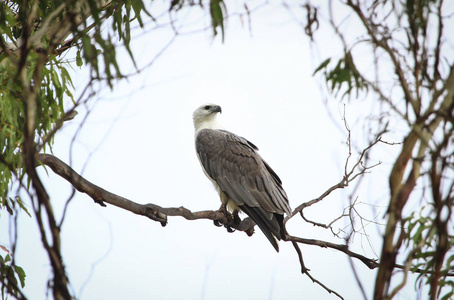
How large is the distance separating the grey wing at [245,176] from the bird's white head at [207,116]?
241 mm

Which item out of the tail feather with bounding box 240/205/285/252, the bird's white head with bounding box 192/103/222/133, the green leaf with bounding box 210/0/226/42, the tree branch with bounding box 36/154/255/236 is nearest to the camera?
the green leaf with bounding box 210/0/226/42

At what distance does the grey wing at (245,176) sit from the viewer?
15.0 ft

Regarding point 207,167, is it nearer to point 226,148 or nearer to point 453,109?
point 226,148

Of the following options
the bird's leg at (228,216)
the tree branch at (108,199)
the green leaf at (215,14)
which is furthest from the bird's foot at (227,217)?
the green leaf at (215,14)

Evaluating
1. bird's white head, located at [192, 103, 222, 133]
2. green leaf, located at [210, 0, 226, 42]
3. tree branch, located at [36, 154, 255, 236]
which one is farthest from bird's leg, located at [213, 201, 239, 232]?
green leaf, located at [210, 0, 226, 42]

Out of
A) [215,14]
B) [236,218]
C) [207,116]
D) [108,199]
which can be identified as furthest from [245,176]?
[215,14]

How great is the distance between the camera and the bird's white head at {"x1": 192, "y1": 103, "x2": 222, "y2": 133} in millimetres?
5887

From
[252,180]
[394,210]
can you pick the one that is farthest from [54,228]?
[252,180]

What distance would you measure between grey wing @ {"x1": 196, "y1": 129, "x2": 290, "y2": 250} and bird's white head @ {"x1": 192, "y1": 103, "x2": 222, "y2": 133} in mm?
241

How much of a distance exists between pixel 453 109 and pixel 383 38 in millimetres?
382

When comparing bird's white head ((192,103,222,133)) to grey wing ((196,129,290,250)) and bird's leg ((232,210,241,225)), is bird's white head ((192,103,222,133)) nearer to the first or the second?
grey wing ((196,129,290,250))

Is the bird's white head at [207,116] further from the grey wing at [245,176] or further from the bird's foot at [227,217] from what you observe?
the bird's foot at [227,217]

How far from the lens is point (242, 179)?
5.05 m

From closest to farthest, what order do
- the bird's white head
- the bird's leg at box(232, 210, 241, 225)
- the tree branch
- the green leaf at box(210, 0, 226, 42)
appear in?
1. the green leaf at box(210, 0, 226, 42)
2. the tree branch
3. the bird's leg at box(232, 210, 241, 225)
4. the bird's white head
